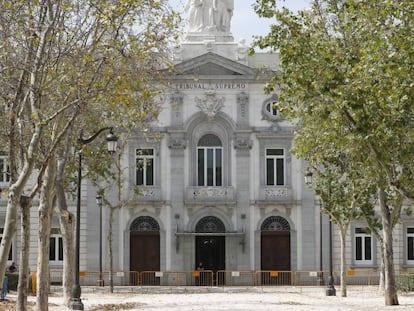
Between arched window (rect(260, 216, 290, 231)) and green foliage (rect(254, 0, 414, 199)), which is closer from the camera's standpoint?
green foliage (rect(254, 0, 414, 199))

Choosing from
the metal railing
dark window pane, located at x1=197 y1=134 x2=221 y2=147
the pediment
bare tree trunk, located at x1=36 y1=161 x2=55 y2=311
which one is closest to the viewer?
bare tree trunk, located at x1=36 y1=161 x2=55 y2=311

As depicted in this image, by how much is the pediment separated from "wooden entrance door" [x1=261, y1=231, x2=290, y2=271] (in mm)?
8650

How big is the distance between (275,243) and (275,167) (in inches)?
159

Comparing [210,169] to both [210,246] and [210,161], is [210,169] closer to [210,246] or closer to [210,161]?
[210,161]

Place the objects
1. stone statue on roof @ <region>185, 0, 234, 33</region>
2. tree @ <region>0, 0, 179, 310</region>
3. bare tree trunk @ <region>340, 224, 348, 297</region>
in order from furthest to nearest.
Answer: stone statue on roof @ <region>185, 0, 234, 33</region> → bare tree trunk @ <region>340, 224, 348, 297</region> → tree @ <region>0, 0, 179, 310</region>

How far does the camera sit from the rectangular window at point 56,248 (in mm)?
52156

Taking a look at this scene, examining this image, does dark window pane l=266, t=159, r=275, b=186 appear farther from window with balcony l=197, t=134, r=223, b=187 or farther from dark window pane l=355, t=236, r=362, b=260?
dark window pane l=355, t=236, r=362, b=260

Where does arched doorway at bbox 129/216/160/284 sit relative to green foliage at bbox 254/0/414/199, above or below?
below

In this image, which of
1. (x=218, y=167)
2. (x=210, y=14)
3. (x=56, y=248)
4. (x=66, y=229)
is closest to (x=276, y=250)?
(x=218, y=167)

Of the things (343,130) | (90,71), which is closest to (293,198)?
(343,130)

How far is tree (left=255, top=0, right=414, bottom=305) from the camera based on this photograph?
2245cm

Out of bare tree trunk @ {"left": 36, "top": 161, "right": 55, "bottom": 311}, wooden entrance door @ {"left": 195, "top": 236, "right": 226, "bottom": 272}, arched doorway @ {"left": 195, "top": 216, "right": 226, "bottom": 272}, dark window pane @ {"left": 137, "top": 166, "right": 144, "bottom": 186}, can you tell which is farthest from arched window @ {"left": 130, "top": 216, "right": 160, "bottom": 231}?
bare tree trunk @ {"left": 36, "top": 161, "right": 55, "bottom": 311}

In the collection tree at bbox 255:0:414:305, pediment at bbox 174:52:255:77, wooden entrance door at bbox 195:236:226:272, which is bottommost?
wooden entrance door at bbox 195:236:226:272

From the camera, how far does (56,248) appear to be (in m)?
52.3
